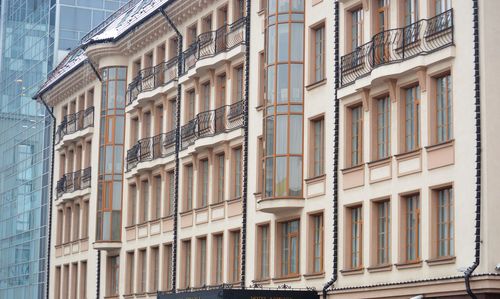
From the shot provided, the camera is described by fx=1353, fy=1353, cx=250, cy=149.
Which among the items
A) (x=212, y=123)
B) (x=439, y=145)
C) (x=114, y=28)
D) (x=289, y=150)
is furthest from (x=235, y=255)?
(x=114, y=28)

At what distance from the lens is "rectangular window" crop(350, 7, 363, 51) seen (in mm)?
A: 41350

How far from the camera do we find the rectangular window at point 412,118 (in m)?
37.9

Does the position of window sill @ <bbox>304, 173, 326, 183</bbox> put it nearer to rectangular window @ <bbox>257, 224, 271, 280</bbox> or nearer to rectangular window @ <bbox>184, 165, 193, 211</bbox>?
rectangular window @ <bbox>257, 224, 271, 280</bbox>

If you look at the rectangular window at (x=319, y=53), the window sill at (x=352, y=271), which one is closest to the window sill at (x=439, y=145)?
the window sill at (x=352, y=271)

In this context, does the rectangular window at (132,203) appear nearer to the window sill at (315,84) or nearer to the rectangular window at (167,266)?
the rectangular window at (167,266)

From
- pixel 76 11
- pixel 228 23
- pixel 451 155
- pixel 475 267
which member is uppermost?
pixel 76 11

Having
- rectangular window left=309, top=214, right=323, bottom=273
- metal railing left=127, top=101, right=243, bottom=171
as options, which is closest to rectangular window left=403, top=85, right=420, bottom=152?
rectangular window left=309, top=214, right=323, bottom=273

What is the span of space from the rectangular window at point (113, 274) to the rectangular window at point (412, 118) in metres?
25.9

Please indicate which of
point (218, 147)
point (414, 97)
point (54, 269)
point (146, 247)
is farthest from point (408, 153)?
point (54, 269)

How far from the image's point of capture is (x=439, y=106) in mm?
37000

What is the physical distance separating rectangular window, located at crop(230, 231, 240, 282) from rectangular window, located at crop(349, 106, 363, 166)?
884 cm

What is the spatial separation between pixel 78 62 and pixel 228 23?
1786 centimetres

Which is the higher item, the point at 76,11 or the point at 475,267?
the point at 76,11

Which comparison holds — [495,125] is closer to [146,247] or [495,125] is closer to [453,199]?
[453,199]
